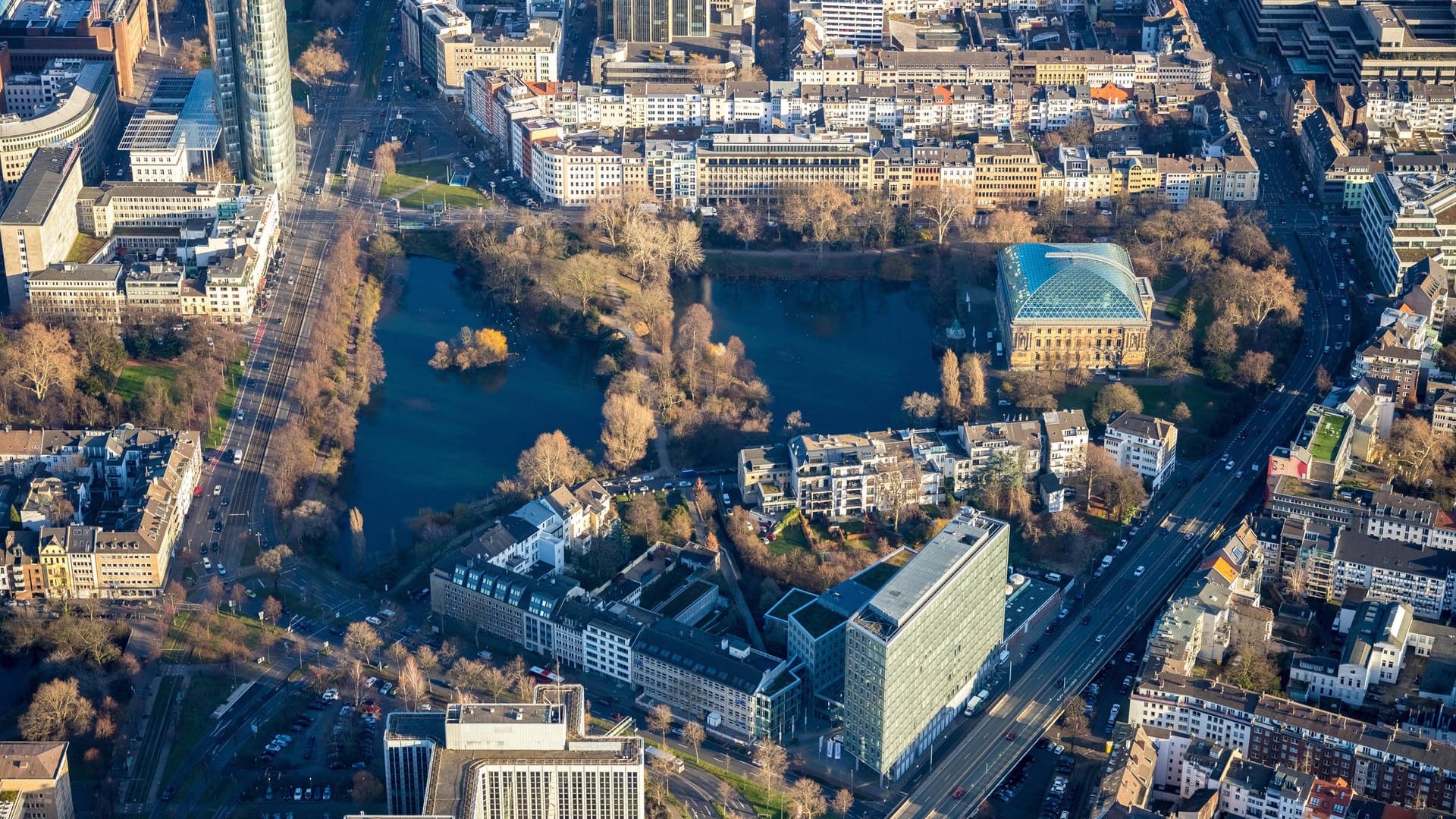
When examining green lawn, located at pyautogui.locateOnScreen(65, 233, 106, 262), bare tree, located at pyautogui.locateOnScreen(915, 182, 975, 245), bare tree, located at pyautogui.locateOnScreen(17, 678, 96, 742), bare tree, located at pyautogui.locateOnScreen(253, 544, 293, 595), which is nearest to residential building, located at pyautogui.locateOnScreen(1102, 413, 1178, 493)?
bare tree, located at pyautogui.locateOnScreen(915, 182, 975, 245)

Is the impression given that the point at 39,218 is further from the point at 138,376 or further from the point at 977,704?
the point at 977,704

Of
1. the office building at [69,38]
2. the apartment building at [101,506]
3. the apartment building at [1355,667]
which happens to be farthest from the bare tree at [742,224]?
the apartment building at [1355,667]

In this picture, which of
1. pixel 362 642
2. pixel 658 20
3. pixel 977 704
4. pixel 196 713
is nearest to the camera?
pixel 196 713

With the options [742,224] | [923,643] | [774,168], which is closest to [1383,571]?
[923,643]

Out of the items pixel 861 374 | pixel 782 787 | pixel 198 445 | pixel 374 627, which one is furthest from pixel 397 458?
pixel 782 787

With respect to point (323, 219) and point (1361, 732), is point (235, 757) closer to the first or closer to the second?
point (1361, 732)

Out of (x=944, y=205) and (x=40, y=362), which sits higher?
(x=944, y=205)
